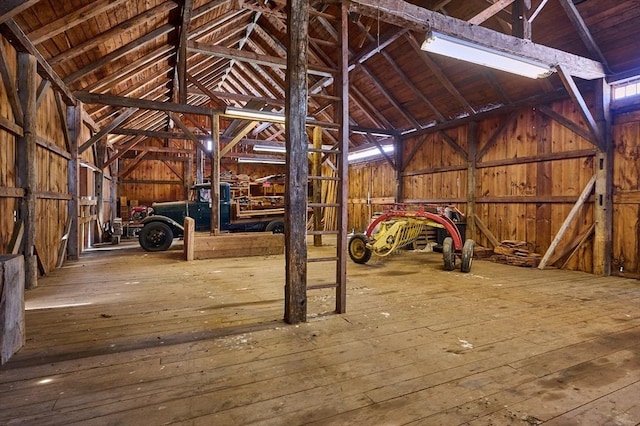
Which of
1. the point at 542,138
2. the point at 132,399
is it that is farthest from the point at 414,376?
the point at 542,138

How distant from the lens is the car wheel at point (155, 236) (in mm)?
7691

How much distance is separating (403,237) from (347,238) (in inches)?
79.9

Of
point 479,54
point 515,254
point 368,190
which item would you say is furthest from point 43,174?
point 368,190

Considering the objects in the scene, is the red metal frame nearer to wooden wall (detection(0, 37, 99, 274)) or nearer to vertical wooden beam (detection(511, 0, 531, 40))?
vertical wooden beam (detection(511, 0, 531, 40))

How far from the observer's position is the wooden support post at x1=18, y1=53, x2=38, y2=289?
162 inches

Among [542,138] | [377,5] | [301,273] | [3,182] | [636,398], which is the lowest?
[636,398]

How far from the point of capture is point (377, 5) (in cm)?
341

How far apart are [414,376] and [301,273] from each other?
Result: 1.36m

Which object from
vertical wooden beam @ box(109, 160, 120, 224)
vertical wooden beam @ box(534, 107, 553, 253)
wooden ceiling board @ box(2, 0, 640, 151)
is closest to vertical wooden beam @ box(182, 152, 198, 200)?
vertical wooden beam @ box(109, 160, 120, 224)

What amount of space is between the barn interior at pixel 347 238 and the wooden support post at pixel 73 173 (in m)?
0.04

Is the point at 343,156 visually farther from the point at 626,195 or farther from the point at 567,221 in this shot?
the point at 626,195

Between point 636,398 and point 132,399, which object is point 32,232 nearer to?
point 132,399

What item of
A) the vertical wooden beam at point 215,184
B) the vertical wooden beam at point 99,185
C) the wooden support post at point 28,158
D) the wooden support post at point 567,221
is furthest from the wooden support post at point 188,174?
the wooden support post at point 567,221

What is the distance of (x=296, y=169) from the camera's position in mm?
3066
